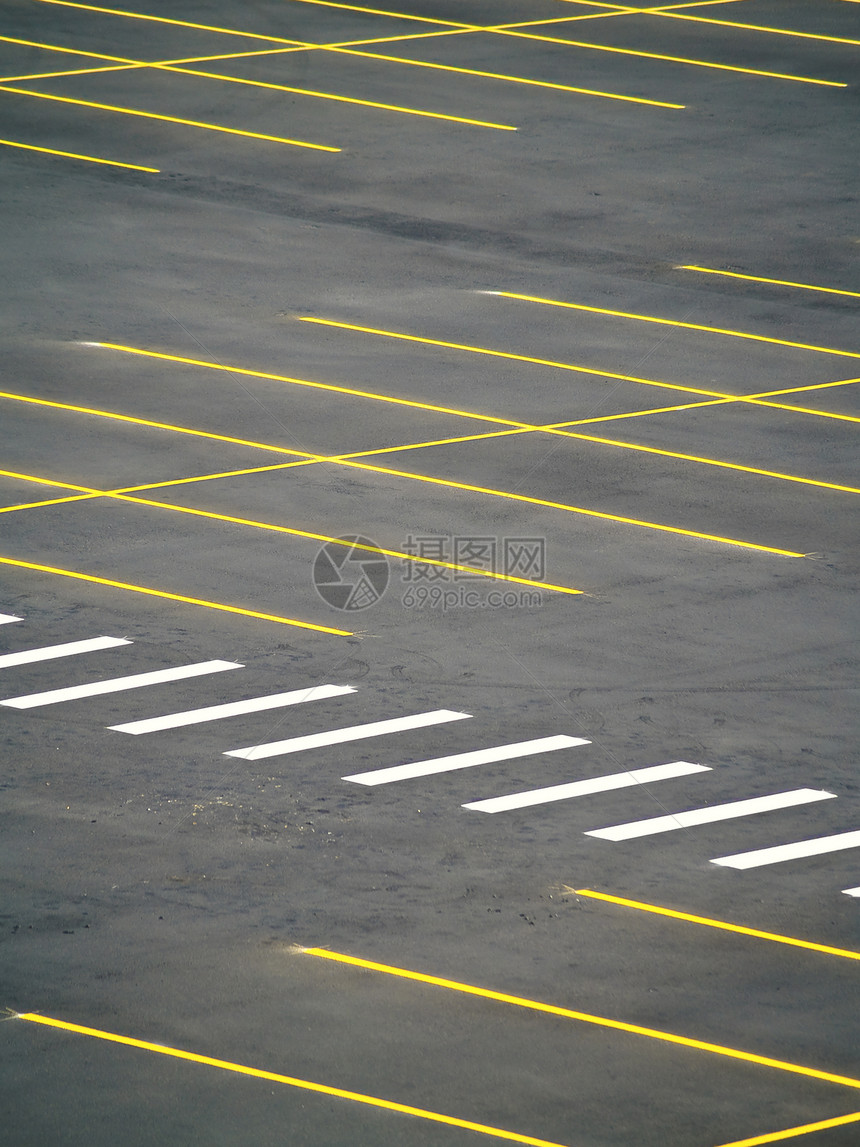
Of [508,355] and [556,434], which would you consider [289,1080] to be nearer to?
[556,434]

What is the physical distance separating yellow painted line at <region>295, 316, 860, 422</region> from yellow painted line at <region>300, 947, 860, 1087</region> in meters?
9.71

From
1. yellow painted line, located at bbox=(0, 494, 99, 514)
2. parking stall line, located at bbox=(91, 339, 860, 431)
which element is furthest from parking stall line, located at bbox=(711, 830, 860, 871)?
yellow painted line, located at bbox=(0, 494, 99, 514)

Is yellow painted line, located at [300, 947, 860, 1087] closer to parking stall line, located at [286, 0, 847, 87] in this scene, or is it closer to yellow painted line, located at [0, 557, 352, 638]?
yellow painted line, located at [0, 557, 352, 638]

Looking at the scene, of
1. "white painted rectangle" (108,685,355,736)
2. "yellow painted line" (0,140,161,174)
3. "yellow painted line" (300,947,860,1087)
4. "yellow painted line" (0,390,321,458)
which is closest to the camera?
"yellow painted line" (300,947,860,1087)

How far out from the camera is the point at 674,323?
66.1 ft

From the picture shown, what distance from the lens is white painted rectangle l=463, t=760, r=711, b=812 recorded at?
471 inches

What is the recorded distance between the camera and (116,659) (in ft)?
44.7

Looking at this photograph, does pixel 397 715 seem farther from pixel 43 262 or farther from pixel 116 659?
pixel 43 262

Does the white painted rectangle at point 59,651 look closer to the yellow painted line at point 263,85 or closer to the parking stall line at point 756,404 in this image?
the parking stall line at point 756,404

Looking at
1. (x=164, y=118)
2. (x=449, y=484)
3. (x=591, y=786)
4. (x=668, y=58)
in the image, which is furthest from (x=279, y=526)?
(x=668, y=58)

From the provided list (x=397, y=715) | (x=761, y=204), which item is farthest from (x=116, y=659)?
(x=761, y=204)

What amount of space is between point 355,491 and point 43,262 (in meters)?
6.22

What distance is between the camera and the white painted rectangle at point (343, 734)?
12484mm

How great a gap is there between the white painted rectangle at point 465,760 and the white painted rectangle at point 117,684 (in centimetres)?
180
